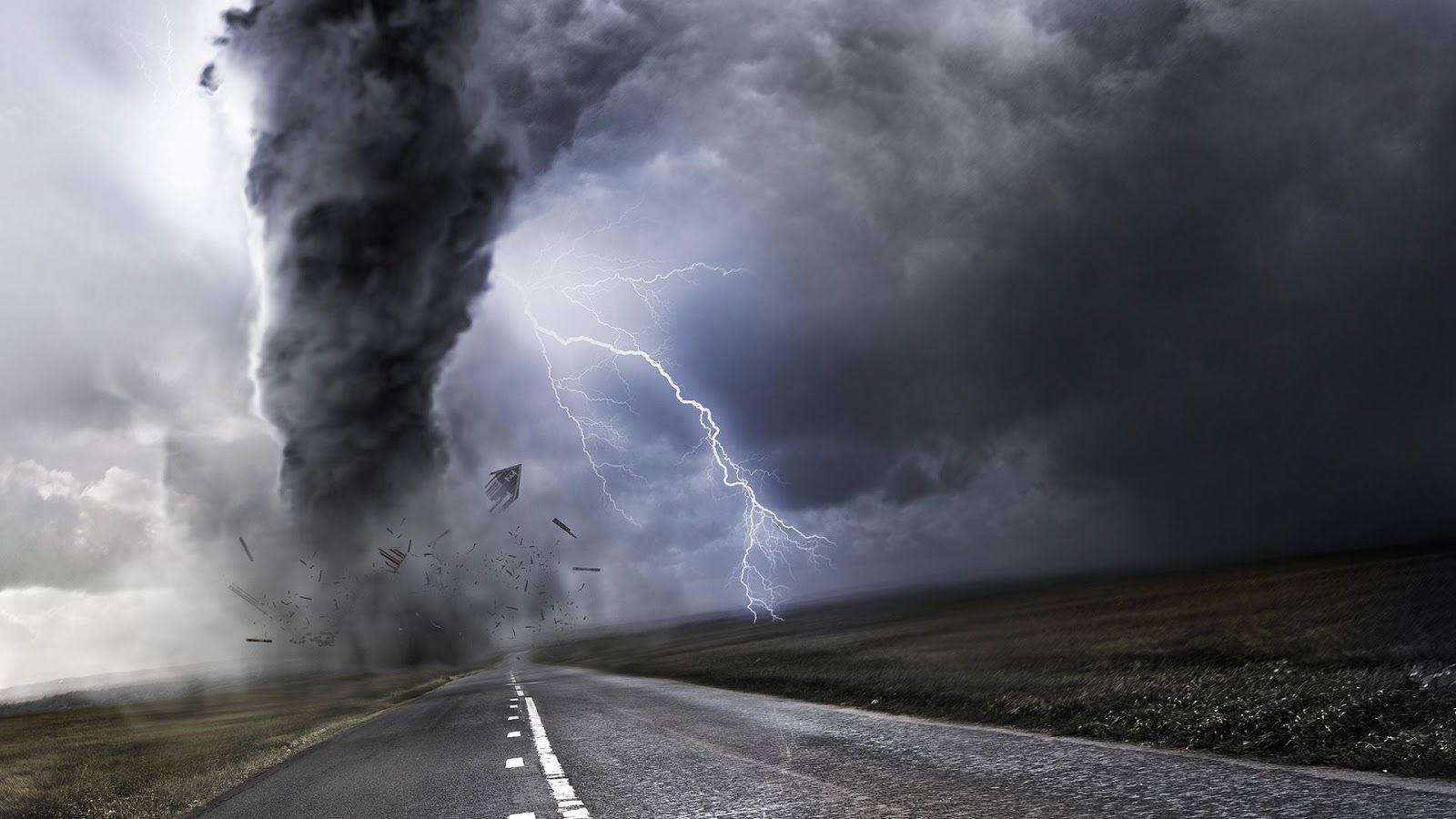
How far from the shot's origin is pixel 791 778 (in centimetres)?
820

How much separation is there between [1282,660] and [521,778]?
553 inches

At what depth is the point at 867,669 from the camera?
2553cm

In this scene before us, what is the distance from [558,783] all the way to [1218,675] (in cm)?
1169

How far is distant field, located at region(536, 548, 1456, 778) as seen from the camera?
8.34 m

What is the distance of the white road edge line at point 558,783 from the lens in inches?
286

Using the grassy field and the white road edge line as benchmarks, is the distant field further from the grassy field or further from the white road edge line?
the grassy field

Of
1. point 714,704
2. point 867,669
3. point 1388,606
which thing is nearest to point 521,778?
point 714,704

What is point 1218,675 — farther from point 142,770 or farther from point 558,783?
point 142,770

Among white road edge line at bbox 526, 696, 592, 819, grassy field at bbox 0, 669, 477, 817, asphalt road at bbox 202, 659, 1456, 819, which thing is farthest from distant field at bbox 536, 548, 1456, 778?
grassy field at bbox 0, 669, 477, 817

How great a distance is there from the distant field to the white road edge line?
6.58 meters

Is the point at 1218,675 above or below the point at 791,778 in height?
below

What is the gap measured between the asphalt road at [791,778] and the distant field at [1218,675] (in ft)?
3.37

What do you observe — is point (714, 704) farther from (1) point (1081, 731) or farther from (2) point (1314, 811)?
(2) point (1314, 811)

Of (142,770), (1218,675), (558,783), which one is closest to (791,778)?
(558,783)
